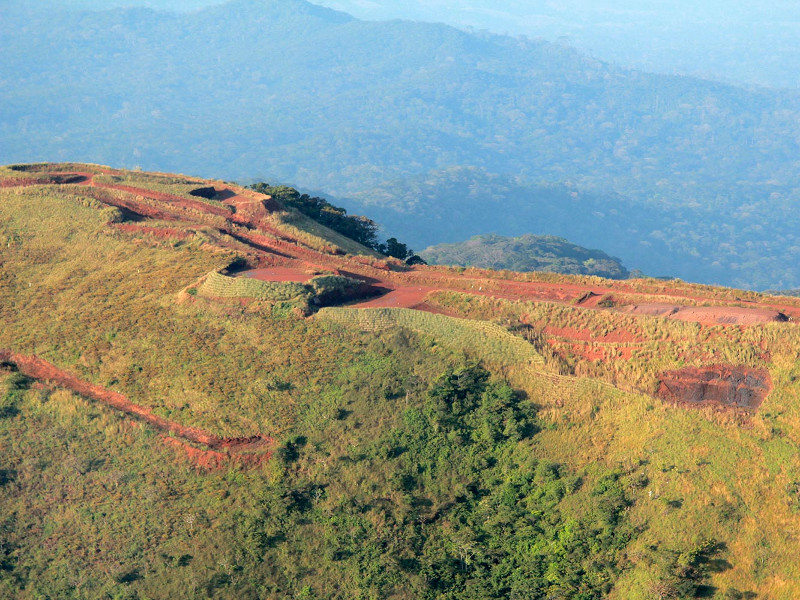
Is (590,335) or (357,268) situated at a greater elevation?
(357,268)

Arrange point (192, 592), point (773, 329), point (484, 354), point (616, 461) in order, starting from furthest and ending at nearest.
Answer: point (484, 354) < point (773, 329) < point (616, 461) < point (192, 592)

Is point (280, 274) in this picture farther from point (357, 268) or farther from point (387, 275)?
point (387, 275)

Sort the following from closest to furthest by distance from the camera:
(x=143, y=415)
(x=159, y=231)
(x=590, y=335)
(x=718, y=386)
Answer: (x=718, y=386), (x=143, y=415), (x=590, y=335), (x=159, y=231)

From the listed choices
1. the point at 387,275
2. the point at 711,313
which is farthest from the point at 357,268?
the point at 711,313

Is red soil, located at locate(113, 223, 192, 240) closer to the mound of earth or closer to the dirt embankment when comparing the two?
the dirt embankment

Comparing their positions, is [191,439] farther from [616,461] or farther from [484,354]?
[616,461]

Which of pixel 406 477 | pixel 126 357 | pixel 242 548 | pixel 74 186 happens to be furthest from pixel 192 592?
pixel 74 186
